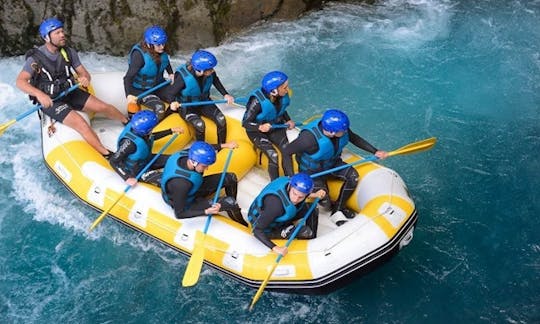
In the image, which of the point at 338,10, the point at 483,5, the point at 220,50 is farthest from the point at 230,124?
the point at 483,5

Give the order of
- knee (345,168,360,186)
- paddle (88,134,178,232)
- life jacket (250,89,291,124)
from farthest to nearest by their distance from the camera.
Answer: life jacket (250,89,291,124) → knee (345,168,360,186) → paddle (88,134,178,232)

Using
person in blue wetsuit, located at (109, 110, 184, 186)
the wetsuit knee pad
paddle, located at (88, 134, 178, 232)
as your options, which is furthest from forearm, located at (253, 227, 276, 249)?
the wetsuit knee pad

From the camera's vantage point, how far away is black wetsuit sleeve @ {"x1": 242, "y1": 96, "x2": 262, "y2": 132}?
510 cm

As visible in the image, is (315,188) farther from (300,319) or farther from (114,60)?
(114,60)

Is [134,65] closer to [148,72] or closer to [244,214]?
[148,72]

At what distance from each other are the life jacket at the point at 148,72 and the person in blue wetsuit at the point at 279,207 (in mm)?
1857

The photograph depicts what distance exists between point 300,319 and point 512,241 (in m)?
2.14

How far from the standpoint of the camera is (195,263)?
4.41 m

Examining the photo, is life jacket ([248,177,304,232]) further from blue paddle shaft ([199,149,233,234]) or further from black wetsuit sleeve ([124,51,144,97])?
black wetsuit sleeve ([124,51,144,97])

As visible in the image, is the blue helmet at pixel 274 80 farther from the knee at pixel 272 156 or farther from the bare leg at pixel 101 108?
the bare leg at pixel 101 108

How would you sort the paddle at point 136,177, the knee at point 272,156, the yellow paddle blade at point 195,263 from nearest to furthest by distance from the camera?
the yellow paddle blade at point 195,263
the paddle at point 136,177
the knee at point 272,156

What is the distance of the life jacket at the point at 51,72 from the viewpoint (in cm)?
523

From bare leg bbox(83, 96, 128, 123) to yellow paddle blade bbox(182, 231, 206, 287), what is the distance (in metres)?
1.78

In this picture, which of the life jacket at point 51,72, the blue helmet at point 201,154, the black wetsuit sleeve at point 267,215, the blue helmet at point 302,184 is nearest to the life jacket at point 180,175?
the blue helmet at point 201,154
